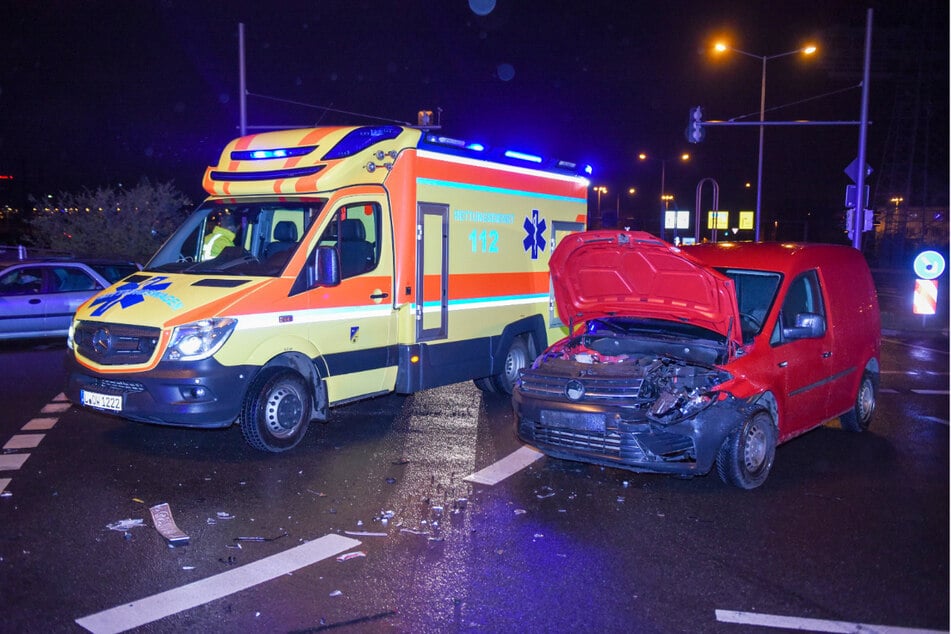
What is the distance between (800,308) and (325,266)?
4256 mm

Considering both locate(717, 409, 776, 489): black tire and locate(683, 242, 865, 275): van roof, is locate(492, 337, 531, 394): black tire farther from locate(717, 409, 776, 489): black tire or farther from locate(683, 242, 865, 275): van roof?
locate(717, 409, 776, 489): black tire

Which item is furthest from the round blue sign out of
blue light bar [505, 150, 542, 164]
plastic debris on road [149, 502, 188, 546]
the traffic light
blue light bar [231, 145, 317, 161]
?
plastic debris on road [149, 502, 188, 546]

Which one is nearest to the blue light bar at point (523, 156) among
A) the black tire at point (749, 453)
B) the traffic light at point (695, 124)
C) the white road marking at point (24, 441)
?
the black tire at point (749, 453)

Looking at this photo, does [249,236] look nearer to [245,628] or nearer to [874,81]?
[245,628]

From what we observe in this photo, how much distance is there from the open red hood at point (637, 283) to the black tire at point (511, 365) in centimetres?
242

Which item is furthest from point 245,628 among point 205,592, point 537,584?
point 537,584

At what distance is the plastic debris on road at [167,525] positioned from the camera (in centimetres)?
552

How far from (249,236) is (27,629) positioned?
4.98 m

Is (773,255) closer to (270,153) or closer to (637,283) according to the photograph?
(637,283)

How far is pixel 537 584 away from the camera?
4863 mm

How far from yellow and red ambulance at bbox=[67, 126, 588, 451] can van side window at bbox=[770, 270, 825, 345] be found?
3.53 m

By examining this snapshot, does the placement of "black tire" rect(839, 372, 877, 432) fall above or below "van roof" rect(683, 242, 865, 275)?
below

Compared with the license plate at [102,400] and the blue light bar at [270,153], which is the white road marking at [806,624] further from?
the blue light bar at [270,153]

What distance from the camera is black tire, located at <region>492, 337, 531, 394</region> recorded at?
10430 mm
